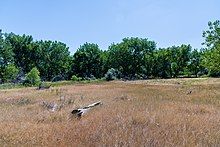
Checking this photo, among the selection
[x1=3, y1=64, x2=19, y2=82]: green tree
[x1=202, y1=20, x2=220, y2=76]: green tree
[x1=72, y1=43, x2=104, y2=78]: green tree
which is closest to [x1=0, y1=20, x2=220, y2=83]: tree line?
[x1=72, y1=43, x2=104, y2=78]: green tree

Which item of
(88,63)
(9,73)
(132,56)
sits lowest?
(9,73)

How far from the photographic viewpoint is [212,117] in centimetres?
1123

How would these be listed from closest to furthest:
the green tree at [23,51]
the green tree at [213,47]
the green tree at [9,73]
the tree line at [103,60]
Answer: the green tree at [213,47] → the green tree at [9,73] → the tree line at [103,60] → the green tree at [23,51]

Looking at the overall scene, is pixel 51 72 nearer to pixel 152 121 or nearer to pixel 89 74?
pixel 89 74

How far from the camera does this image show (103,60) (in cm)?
11550

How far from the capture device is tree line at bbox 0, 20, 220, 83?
355ft

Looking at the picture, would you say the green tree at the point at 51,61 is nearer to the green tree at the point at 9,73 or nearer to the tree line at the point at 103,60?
the tree line at the point at 103,60

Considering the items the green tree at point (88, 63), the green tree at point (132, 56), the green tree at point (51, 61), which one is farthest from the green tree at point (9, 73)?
the green tree at point (132, 56)

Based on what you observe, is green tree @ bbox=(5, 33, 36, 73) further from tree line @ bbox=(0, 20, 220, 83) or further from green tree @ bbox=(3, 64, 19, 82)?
green tree @ bbox=(3, 64, 19, 82)

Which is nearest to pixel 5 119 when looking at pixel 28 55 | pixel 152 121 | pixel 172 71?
pixel 152 121

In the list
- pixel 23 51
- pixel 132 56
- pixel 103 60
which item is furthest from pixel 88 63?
pixel 23 51

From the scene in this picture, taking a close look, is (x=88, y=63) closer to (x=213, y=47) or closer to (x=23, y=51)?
(x=23, y=51)

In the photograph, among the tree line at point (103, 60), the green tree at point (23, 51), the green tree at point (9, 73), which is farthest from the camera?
the green tree at point (23, 51)

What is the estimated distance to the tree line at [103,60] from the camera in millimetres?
108312
